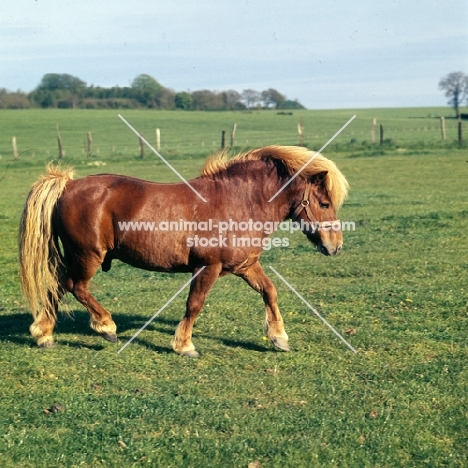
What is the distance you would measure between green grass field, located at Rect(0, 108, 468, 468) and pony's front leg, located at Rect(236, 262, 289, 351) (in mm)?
148

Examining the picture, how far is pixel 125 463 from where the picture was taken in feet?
15.3

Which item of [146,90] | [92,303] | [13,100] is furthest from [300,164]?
[13,100]

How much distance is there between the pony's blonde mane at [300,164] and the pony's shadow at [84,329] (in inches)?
66.4

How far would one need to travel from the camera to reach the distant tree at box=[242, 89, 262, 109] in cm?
7231

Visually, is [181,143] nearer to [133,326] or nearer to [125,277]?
[125,277]

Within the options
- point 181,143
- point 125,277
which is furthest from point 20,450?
point 181,143

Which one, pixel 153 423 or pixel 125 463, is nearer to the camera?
pixel 125 463

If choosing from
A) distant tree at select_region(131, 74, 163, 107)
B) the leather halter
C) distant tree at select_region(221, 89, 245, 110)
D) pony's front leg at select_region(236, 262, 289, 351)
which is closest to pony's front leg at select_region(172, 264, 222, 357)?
pony's front leg at select_region(236, 262, 289, 351)

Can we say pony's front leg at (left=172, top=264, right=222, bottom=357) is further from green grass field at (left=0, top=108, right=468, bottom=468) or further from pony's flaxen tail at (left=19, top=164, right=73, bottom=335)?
pony's flaxen tail at (left=19, top=164, right=73, bottom=335)

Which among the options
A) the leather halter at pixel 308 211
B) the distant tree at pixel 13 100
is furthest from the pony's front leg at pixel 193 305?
the distant tree at pixel 13 100

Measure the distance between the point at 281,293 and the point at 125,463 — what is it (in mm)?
5232

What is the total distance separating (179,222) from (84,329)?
6.09 ft

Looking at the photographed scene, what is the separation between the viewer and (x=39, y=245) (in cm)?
728

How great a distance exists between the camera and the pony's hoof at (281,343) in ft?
23.4
